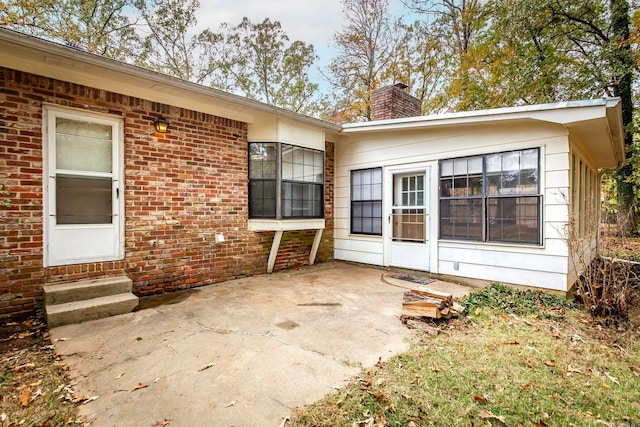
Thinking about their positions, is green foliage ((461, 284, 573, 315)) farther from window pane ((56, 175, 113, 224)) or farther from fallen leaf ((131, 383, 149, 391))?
window pane ((56, 175, 113, 224))

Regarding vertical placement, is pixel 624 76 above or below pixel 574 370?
above

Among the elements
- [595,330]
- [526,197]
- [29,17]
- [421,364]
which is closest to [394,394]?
[421,364]

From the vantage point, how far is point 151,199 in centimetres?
435

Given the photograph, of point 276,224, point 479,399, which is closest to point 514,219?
point 479,399

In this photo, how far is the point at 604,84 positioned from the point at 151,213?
41.6 feet

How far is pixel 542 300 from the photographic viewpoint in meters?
4.13

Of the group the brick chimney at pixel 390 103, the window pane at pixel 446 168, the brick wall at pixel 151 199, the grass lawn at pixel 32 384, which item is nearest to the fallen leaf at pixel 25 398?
the grass lawn at pixel 32 384

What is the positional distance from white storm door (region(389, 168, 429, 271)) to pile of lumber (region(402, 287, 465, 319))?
2.05 m

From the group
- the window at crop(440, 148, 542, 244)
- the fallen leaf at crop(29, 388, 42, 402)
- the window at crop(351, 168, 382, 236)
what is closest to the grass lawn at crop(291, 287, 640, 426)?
the window at crop(440, 148, 542, 244)

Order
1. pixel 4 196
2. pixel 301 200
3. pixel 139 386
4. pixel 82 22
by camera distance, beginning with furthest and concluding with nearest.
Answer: pixel 82 22, pixel 301 200, pixel 4 196, pixel 139 386

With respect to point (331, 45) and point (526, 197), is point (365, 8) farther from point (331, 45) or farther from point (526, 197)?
point (526, 197)

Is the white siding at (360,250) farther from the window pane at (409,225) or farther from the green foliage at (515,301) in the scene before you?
the green foliage at (515,301)

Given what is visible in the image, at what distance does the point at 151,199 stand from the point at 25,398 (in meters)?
2.85

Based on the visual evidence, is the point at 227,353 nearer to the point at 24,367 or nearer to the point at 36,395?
the point at 36,395
